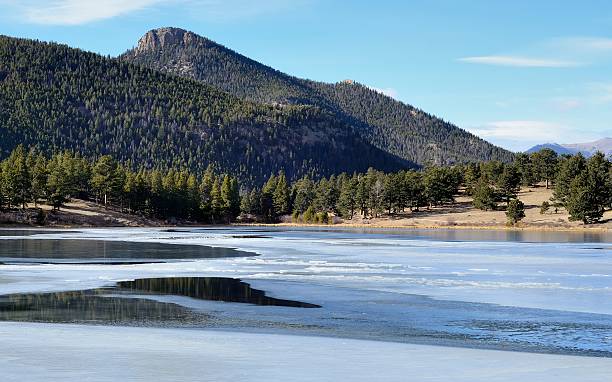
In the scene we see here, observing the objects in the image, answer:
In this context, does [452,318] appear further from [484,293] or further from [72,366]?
[72,366]

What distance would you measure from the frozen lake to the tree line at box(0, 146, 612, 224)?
89.6 m

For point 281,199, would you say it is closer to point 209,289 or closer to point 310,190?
point 310,190

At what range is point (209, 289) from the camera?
109 ft

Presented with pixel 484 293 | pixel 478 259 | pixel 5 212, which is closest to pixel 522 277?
pixel 484 293

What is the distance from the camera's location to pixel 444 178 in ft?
578

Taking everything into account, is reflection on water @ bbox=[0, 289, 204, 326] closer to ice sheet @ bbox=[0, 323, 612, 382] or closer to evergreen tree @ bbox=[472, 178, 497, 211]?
ice sheet @ bbox=[0, 323, 612, 382]

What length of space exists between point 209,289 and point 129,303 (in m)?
5.80

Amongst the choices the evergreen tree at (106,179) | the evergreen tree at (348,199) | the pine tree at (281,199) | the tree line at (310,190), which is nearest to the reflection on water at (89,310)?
the tree line at (310,190)

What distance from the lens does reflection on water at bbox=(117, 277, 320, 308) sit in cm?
2933

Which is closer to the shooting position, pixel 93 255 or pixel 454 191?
pixel 93 255

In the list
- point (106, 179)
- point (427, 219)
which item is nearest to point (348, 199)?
point (427, 219)

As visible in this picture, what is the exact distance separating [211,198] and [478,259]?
12907 centimetres

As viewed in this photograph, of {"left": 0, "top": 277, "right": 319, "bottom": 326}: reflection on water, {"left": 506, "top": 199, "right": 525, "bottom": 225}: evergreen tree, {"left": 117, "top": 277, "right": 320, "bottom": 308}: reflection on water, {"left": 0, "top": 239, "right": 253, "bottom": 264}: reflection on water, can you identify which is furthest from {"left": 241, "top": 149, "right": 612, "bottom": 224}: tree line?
{"left": 0, "top": 277, "right": 319, "bottom": 326}: reflection on water

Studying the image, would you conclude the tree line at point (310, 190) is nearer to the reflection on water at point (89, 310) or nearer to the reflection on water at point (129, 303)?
the reflection on water at point (129, 303)
